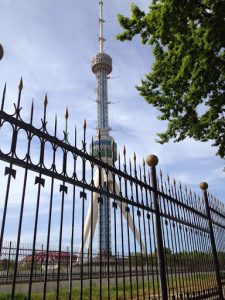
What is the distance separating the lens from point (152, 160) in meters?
5.29

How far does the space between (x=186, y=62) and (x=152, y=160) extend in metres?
2.45

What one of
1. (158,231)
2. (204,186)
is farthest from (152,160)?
(204,186)

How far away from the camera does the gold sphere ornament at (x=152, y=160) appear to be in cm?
529

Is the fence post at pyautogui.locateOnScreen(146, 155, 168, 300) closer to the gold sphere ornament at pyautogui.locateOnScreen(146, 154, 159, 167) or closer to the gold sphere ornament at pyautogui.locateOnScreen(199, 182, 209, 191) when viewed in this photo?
the gold sphere ornament at pyautogui.locateOnScreen(146, 154, 159, 167)

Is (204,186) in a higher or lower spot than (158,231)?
higher

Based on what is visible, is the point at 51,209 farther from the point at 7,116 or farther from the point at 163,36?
the point at 163,36

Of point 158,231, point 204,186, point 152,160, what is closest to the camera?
point 158,231

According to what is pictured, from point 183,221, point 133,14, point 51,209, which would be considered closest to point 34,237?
point 51,209

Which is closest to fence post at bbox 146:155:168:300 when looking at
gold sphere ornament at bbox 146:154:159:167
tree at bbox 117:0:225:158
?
gold sphere ornament at bbox 146:154:159:167

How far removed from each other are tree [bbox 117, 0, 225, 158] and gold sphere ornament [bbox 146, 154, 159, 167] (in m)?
2.38

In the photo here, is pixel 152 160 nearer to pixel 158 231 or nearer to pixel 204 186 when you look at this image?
pixel 158 231

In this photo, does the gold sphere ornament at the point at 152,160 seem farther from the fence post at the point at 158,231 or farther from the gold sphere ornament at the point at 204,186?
the gold sphere ornament at the point at 204,186

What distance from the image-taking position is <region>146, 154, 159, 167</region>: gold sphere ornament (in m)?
5.29

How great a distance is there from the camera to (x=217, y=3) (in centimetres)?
551
